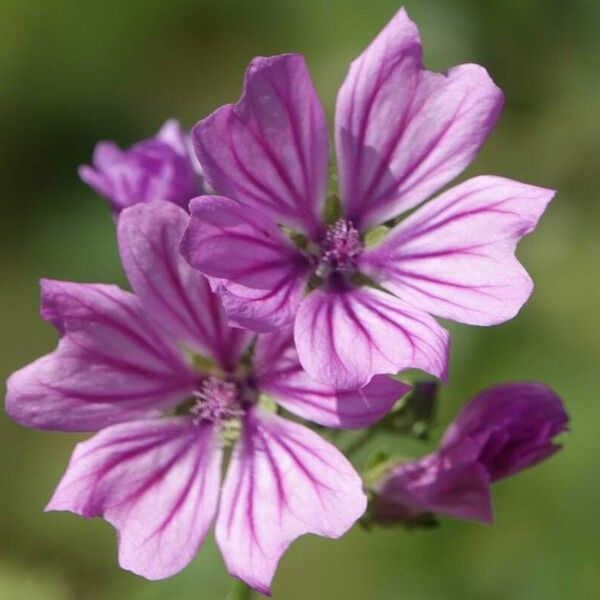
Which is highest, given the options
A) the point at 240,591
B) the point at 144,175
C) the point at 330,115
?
the point at 330,115

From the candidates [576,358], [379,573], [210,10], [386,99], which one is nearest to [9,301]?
[210,10]

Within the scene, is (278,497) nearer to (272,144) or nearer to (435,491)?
(435,491)

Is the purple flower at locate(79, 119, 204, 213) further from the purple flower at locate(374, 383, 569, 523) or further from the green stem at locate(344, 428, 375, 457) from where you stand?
the purple flower at locate(374, 383, 569, 523)

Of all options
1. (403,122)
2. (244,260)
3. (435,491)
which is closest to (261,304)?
(244,260)

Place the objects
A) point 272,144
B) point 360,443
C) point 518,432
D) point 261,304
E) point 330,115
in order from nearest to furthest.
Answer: point 261,304, point 272,144, point 518,432, point 360,443, point 330,115

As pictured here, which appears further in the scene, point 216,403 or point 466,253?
point 216,403

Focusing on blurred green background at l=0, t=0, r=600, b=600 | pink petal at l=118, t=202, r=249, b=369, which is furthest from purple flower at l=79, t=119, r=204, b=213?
blurred green background at l=0, t=0, r=600, b=600

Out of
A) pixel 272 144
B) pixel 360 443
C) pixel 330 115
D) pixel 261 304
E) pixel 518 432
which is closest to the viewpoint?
pixel 261 304

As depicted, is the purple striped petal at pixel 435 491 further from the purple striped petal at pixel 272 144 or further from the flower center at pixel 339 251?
the purple striped petal at pixel 272 144
